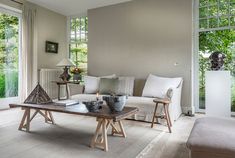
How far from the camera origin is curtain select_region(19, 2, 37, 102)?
4980mm

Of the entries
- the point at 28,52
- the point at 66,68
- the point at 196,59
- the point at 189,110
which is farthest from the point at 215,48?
the point at 28,52

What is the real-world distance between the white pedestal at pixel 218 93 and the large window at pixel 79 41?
11.3 feet

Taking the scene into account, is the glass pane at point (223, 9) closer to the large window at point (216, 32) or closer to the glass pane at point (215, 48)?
the large window at point (216, 32)

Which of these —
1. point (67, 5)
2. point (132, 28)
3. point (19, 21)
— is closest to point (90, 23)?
point (67, 5)

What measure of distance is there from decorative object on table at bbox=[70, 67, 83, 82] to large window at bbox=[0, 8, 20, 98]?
1375 mm

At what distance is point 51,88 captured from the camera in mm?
5668

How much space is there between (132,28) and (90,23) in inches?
50.3

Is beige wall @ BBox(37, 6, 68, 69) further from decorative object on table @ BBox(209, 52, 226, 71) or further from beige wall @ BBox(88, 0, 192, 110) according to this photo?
decorative object on table @ BBox(209, 52, 226, 71)

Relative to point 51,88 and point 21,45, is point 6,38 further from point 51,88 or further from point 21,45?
point 51,88

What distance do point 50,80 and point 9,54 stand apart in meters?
1.20

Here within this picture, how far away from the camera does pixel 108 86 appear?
4535mm

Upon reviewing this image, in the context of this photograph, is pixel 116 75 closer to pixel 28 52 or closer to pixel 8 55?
pixel 28 52

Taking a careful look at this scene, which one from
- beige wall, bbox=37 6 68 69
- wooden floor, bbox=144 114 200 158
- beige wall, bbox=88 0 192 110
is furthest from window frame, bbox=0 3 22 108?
wooden floor, bbox=144 114 200 158

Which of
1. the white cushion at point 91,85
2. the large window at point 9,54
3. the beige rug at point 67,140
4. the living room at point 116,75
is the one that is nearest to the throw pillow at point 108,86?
the living room at point 116,75
